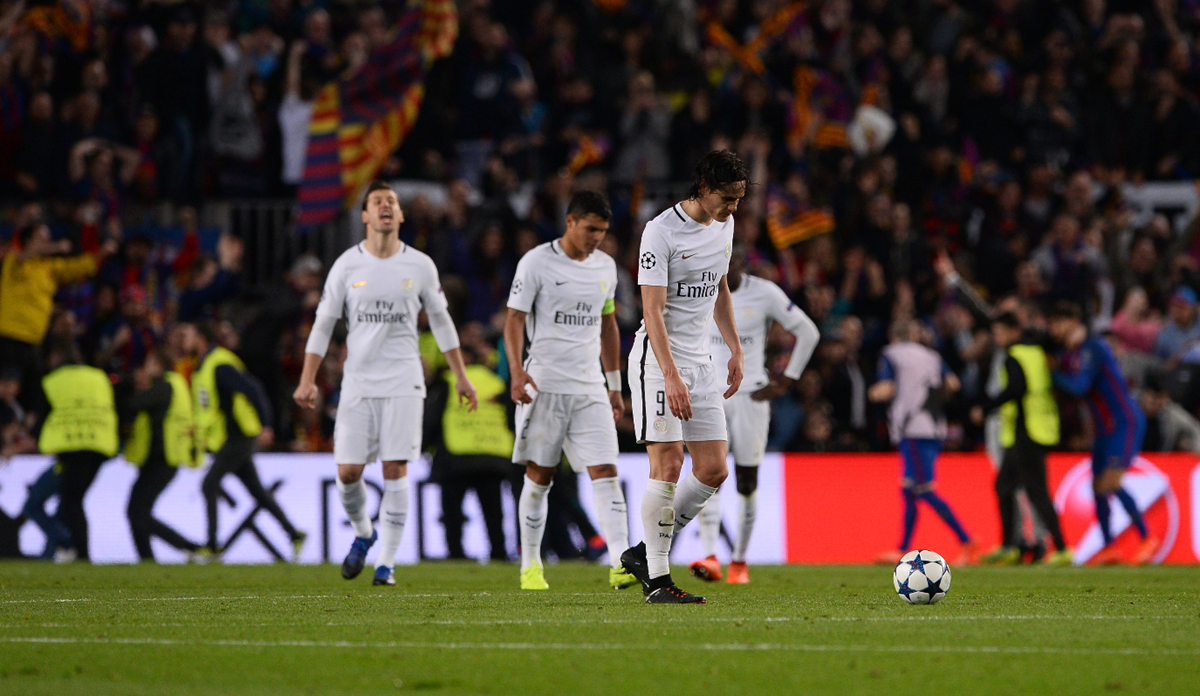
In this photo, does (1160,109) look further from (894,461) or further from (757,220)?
(894,461)

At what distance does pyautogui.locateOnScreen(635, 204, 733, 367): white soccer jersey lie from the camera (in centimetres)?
834

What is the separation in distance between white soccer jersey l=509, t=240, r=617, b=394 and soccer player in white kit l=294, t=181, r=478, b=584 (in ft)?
2.11

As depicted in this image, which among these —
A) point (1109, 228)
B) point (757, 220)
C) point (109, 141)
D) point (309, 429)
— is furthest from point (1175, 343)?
point (109, 141)

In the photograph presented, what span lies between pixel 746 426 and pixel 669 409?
3584 mm

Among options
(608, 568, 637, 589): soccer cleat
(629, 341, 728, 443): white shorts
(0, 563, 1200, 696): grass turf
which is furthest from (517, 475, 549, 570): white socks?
(629, 341, 728, 443): white shorts

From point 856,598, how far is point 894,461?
753 cm

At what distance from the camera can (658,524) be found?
848 cm

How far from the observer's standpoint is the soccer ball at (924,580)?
27.5 ft

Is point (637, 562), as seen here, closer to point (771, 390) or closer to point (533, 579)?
point (533, 579)

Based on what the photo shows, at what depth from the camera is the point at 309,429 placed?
56.4 ft

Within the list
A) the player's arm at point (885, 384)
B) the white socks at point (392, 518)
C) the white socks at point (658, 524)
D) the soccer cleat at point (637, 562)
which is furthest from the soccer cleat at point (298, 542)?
the white socks at point (658, 524)

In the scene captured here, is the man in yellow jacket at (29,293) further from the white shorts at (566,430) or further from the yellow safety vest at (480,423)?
the white shorts at (566,430)

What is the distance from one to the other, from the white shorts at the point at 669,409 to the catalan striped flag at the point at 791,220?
10.7 meters

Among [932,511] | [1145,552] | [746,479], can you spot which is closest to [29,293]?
[746,479]
